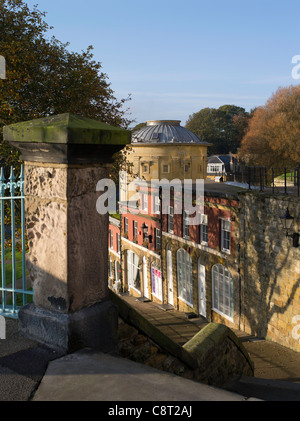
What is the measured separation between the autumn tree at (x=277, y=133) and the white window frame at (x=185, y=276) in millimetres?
20415

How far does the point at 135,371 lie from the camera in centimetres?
341

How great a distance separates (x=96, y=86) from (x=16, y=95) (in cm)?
387

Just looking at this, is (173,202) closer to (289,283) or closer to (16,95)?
(289,283)

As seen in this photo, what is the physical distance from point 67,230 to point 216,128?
73.7 meters

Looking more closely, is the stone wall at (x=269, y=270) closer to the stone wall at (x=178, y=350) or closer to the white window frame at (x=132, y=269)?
the stone wall at (x=178, y=350)

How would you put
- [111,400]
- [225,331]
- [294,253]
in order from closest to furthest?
1. [111,400]
2. [225,331]
3. [294,253]

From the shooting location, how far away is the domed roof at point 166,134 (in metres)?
50.0

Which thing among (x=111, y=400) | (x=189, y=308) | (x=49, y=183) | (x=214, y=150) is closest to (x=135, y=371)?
(x=111, y=400)

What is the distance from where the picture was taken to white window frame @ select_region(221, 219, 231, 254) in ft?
67.6

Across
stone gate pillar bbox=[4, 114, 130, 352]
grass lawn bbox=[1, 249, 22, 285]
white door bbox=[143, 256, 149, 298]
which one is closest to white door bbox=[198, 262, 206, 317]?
white door bbox=[143, 256, 149, 298]

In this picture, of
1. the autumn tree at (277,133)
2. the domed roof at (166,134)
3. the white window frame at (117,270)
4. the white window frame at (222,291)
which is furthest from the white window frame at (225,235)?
the domed roof at (166,134)

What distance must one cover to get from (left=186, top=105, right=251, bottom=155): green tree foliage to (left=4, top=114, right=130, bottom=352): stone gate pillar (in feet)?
231

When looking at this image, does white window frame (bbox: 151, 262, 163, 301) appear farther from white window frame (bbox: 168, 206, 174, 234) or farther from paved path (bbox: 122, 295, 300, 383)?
white window frame (bbox: 168, 206, 174, 234)

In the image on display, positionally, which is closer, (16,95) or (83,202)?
(83,202)
